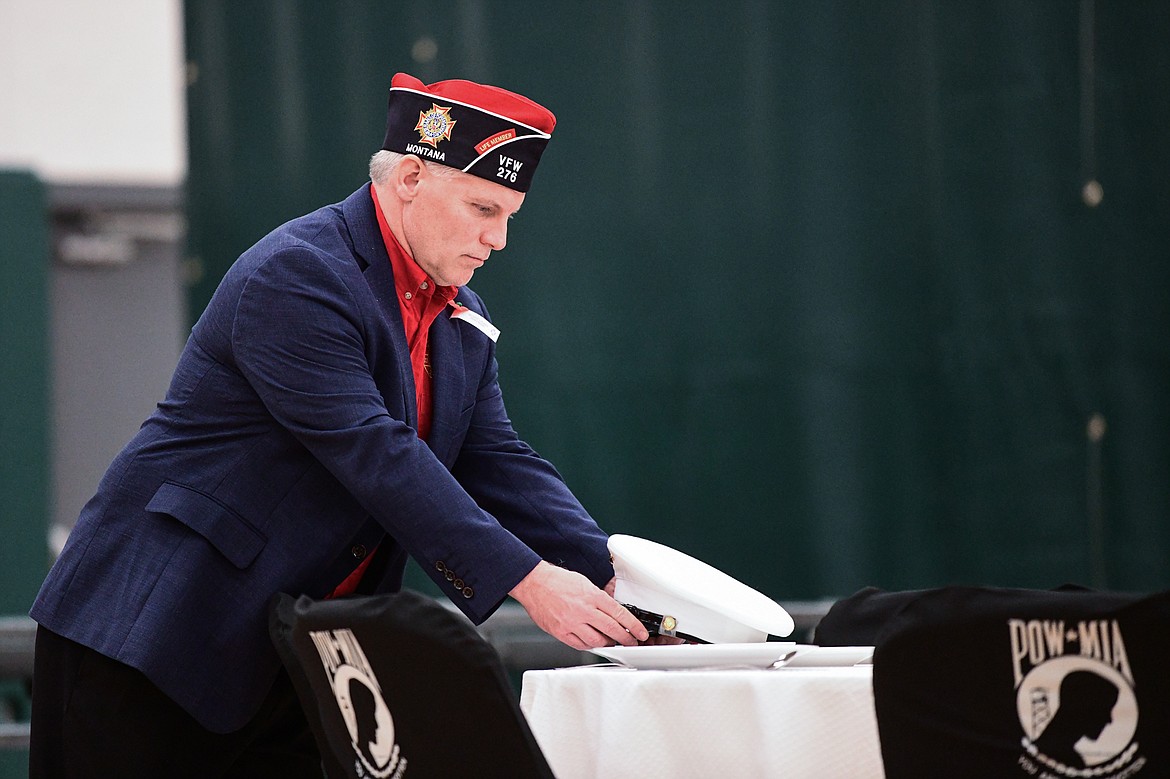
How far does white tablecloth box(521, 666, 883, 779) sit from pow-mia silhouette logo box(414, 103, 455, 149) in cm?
78

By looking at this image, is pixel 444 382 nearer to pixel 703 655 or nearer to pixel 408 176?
pixel 408 176

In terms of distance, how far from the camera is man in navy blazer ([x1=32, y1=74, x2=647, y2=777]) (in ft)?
6.00

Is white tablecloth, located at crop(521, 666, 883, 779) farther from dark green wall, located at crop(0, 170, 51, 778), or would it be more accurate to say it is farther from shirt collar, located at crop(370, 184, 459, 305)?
dark green wall, located at crop(0, 170, 51, 778)

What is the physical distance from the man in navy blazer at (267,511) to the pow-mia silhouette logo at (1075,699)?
586mm

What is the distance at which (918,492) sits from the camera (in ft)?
13.2

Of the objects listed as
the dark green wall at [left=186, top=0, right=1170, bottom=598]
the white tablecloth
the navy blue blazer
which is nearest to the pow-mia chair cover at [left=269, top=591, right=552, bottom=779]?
the white tablecloth

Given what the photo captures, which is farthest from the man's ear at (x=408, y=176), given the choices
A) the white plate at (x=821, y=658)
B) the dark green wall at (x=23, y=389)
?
the dark green wall at (x=23, y=389)

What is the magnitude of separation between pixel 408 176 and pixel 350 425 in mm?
417

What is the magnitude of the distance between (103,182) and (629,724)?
409 centimetres

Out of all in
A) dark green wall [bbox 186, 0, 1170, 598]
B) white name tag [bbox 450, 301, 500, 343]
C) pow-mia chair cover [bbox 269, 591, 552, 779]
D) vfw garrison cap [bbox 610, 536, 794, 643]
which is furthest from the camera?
dark green wall [bbox 186, 0, 1170, 598]

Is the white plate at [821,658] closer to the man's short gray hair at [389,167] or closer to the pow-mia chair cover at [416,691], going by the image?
the pow-mia chair cover at [416,691]

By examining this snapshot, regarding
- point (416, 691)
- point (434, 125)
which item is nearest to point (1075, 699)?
point (416, 691)

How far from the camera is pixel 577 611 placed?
1811 millimetres

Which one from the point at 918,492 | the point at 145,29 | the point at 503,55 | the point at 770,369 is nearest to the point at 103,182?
the point at 145,29
